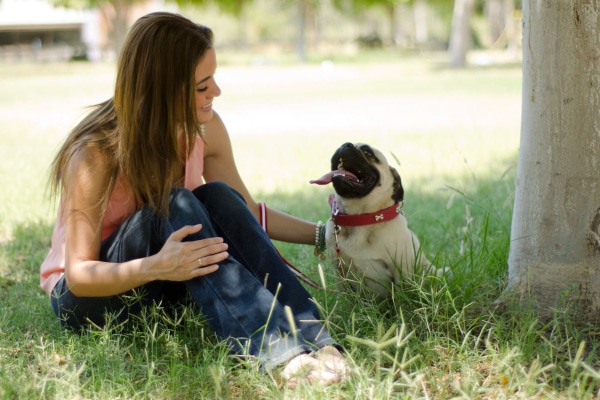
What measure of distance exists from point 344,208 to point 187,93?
0.99 meters

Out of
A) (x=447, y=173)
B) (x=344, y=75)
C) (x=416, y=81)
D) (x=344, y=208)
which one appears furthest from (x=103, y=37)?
(x=344, y=208)

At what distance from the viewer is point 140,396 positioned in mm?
2990

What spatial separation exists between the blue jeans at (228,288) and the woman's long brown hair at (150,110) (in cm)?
14

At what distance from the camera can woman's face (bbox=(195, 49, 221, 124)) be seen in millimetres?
3498

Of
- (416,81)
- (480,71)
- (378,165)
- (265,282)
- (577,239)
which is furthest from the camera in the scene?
(480,71)

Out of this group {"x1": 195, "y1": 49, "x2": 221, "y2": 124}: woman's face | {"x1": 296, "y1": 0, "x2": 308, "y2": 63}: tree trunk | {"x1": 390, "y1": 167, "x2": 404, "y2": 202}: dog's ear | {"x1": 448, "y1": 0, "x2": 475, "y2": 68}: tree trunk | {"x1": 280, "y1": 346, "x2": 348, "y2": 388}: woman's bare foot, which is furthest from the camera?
{"x1": 296, "y1": 0, "x2": 308, "y2": 63}: tree trunk

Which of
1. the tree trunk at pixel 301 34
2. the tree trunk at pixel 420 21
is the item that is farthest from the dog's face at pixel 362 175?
the tree trunk at pixel 420 21

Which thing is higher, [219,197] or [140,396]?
[219,197]

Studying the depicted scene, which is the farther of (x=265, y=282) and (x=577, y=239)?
(x=577, y=239)

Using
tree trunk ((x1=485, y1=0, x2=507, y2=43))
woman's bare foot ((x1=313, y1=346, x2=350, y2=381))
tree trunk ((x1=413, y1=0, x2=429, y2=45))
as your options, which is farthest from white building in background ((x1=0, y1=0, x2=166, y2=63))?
woman's bare foot ((x1=313, y1=346, x2=350, y2=381))

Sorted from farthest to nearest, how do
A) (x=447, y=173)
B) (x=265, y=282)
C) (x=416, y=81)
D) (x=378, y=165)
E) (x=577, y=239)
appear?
(x=416, y=81)
(x=447, y=173)
(x=378, y=165)
(x=577, y=239)
(x=265, y=282)

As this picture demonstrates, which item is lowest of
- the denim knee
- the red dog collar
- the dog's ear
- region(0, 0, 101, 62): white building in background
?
the red dog collar

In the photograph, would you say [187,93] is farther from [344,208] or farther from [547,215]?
[547,215]

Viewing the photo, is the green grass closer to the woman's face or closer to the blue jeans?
the blue jeans
